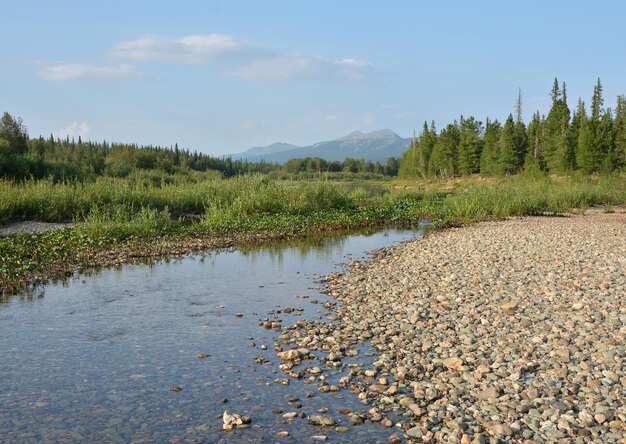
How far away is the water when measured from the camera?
5852mm

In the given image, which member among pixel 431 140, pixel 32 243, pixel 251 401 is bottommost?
pixel 251 401

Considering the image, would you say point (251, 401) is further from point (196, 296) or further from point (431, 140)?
point (431, 140)

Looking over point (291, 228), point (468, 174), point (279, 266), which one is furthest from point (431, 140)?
point (279, 266)

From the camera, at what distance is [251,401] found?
6.50 meters

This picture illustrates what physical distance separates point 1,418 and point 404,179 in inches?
3820

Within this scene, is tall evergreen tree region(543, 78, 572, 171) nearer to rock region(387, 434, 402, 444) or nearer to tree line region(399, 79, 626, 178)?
tree line region(399, 79, 626, 178)

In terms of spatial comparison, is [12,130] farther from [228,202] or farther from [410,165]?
[410,165]

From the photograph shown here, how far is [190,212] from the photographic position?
1225 inches

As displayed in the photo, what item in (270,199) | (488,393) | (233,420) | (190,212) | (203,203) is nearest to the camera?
(233,420)

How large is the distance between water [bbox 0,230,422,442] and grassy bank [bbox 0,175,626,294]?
3.13 meters

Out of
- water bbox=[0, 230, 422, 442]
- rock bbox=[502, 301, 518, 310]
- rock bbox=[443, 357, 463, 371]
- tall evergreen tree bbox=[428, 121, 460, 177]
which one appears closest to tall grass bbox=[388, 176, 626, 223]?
water bbox=[0, 230, 422, 442]

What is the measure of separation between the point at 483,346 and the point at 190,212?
25.5 m

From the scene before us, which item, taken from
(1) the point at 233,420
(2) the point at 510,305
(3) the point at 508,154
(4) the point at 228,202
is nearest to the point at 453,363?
(2) the point at 510,305

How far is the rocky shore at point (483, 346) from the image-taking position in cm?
568
